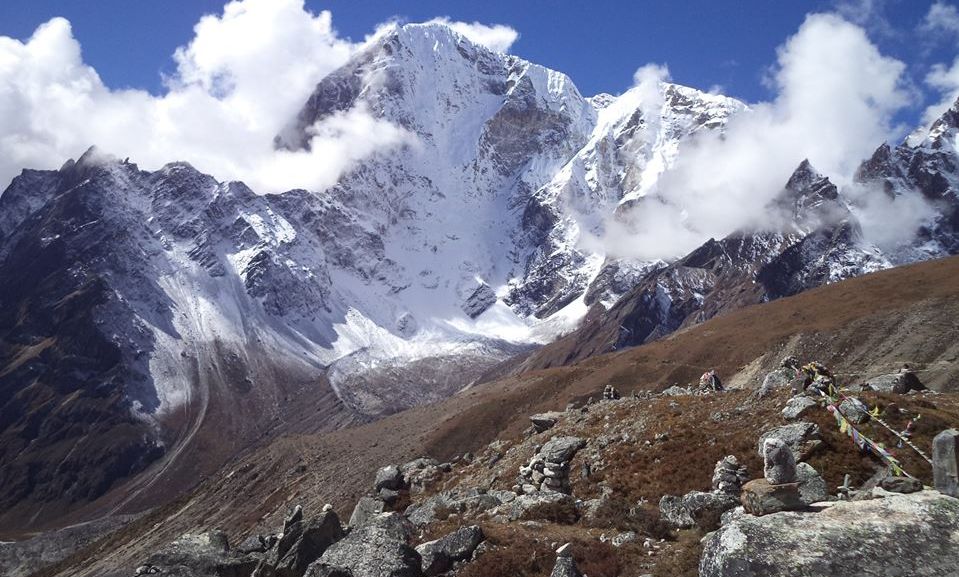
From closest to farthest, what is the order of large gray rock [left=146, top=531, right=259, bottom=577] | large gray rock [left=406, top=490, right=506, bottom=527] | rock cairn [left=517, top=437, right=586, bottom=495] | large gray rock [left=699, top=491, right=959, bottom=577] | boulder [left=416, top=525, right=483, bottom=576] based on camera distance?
large gray rock [left=699, top=491, right=959, bottom=577]
boulder [left=416, top=525, right=483, bottom=576]
large gray rock [left=146, top=531, right=259, bottom=577]
large gray rock [left=406, top=490, right=506, bottom=527]
rock cairn [left=517, top=437, right=586, bottom=495]

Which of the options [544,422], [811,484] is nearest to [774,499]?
[811,484]

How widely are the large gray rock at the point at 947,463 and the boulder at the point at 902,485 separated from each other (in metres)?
2.15

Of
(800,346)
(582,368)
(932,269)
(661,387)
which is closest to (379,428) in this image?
(582,368)

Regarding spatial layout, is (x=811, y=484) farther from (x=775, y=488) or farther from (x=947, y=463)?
(x=775, y=488)

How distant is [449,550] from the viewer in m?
22.0

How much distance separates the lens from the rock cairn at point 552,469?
1283 inches

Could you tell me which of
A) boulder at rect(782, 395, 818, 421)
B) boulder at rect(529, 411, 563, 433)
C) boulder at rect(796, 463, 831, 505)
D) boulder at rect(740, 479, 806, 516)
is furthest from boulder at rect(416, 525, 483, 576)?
boulder at rect(529, 411, 563, 433)

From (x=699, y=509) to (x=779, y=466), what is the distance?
278 inches

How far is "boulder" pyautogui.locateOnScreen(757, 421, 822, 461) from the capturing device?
25.2 meters

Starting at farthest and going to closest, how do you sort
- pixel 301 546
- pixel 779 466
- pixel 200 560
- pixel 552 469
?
pixel 552 469 → pixel 200 560 → pixel 301 546 → pixel 779 466

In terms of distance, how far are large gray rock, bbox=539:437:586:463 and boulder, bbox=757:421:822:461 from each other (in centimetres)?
1103

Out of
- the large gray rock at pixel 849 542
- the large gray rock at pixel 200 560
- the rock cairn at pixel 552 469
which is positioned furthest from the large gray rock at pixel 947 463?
the large gray rock at pixel 200 560

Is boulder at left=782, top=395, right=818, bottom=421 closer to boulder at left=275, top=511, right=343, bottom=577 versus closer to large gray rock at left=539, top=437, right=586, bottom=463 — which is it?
large gray rock at left=539, top=437, right=586, bottom=463

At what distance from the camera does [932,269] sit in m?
117
